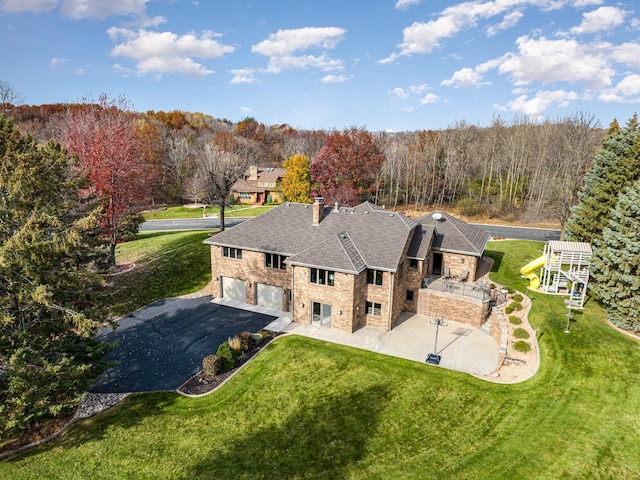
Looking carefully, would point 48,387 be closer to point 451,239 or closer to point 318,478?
point 318,478

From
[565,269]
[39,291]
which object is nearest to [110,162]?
[39,291]

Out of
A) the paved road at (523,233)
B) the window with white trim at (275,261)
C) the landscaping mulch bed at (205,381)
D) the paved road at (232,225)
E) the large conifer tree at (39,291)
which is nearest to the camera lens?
the large conifer tree at (39,291)

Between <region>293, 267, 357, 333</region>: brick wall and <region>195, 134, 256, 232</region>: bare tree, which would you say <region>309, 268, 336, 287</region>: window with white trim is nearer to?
<region>293, 267, 357, 333</region>: brick wall

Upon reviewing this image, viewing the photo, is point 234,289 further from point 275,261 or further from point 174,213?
point 174,213

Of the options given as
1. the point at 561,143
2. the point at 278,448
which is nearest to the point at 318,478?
the point at 278,448

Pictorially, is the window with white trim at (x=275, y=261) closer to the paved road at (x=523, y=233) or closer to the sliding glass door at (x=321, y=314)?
the sliding glass door at (x=321, y=314)

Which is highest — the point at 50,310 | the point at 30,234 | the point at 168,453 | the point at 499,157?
the point at 499,157

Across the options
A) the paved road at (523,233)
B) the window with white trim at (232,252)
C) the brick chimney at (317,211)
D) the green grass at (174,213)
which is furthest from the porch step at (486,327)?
the green grass at (174,213)

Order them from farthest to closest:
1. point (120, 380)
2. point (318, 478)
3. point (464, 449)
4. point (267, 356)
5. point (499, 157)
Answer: point (499, 157) → point (267, 356) → point (120, 380) → point (464, 449) → point (318, 478)
